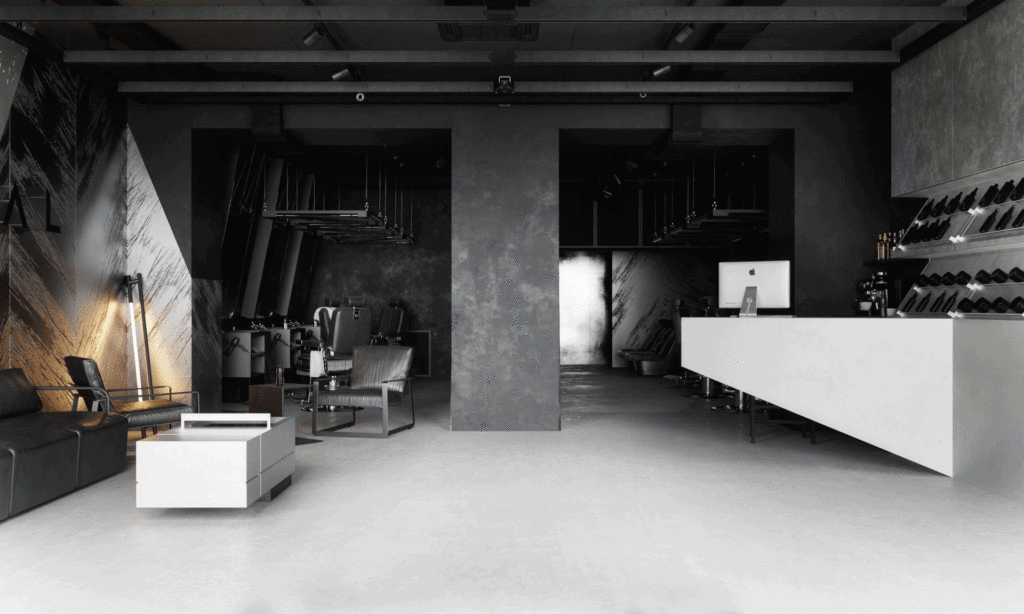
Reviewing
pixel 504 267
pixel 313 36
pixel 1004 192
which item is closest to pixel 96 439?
pixel 313 36

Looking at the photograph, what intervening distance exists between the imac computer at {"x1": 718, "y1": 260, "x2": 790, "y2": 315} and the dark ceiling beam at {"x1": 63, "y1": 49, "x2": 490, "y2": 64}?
3465 mm

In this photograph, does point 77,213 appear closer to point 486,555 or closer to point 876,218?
point 486,555

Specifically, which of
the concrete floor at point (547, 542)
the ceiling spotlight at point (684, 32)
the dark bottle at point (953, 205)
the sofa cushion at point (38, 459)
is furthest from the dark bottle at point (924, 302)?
the sofa cushion at point (38, 459)

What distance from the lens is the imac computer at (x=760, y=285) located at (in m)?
6.52

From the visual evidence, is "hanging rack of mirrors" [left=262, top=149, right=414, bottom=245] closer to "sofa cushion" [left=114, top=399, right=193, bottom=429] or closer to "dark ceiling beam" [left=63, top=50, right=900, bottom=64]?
"dark ceiling beam" [left=63, top=50, right=900, bottom=64]

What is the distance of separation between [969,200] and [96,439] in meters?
7.93

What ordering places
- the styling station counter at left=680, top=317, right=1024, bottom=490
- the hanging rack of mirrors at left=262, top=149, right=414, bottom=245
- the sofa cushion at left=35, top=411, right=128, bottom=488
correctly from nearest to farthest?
the styling station counter at left=680, top=317, right=1024, bottom=490 < the sofa cushion at left=35, top=411, right=128, bottom=488 < the hanging rack of mirrors at left=262, top=149, right=414, bottom=245

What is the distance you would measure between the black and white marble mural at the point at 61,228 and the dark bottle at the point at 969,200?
8732 mm

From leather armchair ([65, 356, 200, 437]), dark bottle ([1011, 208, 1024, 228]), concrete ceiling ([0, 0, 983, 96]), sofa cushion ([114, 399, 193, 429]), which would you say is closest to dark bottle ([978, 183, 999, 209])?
dark bottle ([1011, 208, 1024, 228])

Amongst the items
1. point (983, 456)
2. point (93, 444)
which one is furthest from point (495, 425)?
point (983, 456)

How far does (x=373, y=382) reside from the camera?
711 cm

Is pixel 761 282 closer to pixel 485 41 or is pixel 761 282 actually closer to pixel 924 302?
pixel 924 302

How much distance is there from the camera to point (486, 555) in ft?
10.4

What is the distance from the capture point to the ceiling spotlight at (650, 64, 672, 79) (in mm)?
6438
